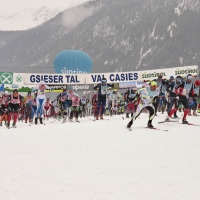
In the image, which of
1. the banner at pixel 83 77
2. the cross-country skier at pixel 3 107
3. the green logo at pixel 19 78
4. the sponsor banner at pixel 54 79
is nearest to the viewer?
the cross-country skier at pixel 3 107

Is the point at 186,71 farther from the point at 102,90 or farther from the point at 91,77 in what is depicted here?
the point at 102,90

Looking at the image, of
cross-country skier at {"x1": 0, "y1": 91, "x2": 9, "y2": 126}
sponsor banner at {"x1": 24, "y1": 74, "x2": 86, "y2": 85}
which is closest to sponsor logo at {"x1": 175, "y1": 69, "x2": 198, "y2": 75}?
sponsor banner at {"x1": 24, "y1": 74, "x2": 86, "y2": 85}

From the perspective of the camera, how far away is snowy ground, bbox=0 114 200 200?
534cm

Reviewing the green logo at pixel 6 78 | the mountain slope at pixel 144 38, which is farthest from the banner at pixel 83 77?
the mountain slope at pixel 144 38

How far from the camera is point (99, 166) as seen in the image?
22.3 ft

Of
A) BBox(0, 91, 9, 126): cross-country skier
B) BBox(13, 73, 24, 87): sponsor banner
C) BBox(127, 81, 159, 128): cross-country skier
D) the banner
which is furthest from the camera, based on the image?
BBox(13, 73, 24, 87): sponsor banner

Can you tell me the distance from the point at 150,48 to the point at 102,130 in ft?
445

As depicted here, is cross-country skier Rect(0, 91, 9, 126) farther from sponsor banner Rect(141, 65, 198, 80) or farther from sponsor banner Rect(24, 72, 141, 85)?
sponsor banner Rect(141, 65, 198, 80)

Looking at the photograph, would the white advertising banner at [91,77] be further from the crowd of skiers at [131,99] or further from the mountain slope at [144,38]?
the mountain slope at [144,38]

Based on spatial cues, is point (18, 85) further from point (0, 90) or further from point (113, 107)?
point (113, 107)

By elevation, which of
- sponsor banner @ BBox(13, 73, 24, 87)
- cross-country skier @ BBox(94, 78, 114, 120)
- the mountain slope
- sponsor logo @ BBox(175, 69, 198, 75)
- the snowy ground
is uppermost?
the mountain slope

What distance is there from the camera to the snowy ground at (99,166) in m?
5.34

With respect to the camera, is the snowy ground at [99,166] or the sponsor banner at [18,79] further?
the sponsor banner at [18,79]

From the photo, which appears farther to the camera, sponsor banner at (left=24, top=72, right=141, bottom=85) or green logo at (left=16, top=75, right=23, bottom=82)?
sponsor banner at (left=24, top=72, right=141, bottom=85)
